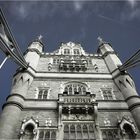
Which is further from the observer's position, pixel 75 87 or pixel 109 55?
pixel 109 55

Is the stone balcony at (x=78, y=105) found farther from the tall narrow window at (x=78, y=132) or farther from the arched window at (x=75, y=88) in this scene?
the arched window at (x=75, y=88)

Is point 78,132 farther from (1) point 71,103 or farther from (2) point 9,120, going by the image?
(2) point 9,120

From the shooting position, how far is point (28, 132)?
13672 millimetres

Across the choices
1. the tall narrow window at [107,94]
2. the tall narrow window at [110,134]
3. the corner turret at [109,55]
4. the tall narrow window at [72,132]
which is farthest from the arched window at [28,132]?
the corner turret at [109,55]

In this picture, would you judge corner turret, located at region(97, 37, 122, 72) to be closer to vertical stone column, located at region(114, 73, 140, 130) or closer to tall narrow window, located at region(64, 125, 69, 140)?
vertical stone column, located at region(114, 73, 140, 130)

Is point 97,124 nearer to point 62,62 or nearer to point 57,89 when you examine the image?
point 57,89

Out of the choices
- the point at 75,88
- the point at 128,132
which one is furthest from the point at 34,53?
the point at 128,132

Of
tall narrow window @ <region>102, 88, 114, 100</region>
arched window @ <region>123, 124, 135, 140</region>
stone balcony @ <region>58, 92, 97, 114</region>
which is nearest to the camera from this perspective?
arched window @ <region>123, 124, 135, 140</region>

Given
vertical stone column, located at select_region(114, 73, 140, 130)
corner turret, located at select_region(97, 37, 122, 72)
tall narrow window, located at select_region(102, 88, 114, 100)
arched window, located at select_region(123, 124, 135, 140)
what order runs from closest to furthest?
1. arched window, located at select_region(123, 124, 135, 140)
2. vertical stone column, located at select_region(114, 73, 140, 130)
3. tall narrow window, located at select_region(102, 88, 114, 100)
4. corner turret, located at select_region(97, 37, 122, 72)

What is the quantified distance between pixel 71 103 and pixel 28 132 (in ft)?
11.3

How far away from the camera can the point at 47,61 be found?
77.4 ft

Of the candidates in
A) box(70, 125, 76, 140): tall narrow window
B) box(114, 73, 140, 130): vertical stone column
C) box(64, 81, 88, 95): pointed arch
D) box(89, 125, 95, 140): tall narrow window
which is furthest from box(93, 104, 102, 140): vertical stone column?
box(64, 81, 88, 95): pointed arch

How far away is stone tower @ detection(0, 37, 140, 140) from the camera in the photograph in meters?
13.6

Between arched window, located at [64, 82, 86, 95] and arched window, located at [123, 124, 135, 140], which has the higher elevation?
arched window, located at [64, 82, 86, 95]
